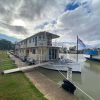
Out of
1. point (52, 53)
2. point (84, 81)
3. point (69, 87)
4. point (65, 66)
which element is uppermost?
point (52, 53)

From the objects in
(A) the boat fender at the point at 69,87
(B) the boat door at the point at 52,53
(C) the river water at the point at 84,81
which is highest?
(B) the boat door at the point at 52,53

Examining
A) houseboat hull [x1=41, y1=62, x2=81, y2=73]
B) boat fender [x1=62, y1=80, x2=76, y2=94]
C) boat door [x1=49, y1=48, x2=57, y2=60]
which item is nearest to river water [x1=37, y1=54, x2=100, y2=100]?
boat fender [x1=62, y1=80, x2=76, y2=94]

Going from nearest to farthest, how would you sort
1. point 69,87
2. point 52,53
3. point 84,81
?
point 69,87 → point 84,81 → point 52,53

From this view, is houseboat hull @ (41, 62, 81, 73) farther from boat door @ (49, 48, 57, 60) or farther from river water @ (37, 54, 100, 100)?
boat door @ (49, 48, 57, 60)

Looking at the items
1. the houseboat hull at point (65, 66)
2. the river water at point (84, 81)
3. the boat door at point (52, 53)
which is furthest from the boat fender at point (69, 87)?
the boat door at point (52, 53)

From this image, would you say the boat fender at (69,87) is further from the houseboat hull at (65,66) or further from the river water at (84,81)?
the houseboat hull at (65,66)

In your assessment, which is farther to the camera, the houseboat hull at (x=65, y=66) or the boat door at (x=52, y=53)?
the boat door at (x=52, y=53)

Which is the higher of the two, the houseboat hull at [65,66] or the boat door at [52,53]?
the boat door at [52,53]

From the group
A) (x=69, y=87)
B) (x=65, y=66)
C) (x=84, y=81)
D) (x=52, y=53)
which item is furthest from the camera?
(x=52, y=53)

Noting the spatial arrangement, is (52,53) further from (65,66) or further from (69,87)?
(69,87)

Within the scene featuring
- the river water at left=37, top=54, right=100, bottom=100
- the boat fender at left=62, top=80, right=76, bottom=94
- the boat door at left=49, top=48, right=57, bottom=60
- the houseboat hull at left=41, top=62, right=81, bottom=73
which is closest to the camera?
the boat fender at left=62, top=80, right=76, bottom=94

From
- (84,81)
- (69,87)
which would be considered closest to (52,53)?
(84,81)

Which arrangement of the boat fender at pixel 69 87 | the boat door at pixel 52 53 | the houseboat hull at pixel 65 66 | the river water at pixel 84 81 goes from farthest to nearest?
the boat door at pixel 52 53 < the houseboat hull at pixel 65 66 < the river water at pixel 84 81 < the boat fender at pixel 69 87

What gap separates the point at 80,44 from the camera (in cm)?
1986
